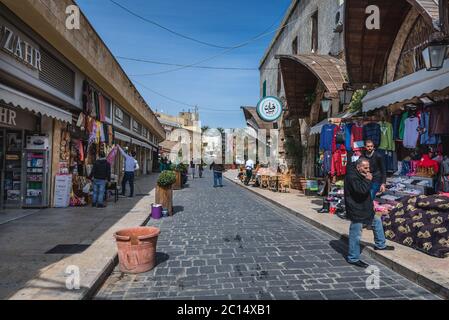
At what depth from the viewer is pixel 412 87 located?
284 inches

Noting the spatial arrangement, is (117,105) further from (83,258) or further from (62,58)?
(83,258)

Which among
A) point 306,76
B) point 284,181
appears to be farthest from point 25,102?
point 306,76

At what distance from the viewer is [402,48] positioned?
9586 mm

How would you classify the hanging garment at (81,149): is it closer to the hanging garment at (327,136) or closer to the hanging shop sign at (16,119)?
the hanging shop sign at (16,119)

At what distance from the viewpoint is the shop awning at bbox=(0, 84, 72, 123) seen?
654 cm

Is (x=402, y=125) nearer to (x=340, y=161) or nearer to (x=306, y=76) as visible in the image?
(x=340, y=161)

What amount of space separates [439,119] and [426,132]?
40 cm

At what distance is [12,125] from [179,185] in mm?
10800

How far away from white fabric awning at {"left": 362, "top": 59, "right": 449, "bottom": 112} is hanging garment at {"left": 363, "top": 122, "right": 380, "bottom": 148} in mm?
480

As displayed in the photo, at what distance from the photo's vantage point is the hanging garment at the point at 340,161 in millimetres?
9755

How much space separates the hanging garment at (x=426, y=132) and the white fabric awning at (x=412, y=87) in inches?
22.2

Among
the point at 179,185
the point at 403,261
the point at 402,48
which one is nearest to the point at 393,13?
the point at 402,48

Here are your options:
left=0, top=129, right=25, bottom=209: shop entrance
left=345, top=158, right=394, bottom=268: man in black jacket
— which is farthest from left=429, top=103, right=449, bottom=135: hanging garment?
left=0, top=129, right=25, bottom=209: shop entrance

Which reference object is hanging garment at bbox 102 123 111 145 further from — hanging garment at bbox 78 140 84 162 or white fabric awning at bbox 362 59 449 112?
white fabric awning at bbox 362 59 449 112
